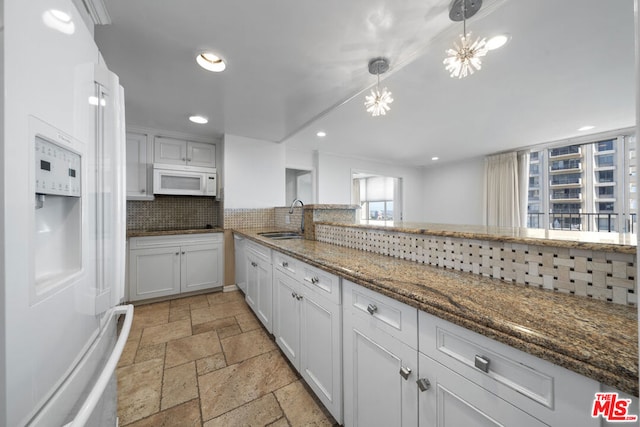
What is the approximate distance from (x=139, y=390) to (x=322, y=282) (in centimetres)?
141

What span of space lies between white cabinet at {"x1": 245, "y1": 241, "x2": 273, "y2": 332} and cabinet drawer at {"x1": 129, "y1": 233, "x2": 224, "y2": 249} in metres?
0.84

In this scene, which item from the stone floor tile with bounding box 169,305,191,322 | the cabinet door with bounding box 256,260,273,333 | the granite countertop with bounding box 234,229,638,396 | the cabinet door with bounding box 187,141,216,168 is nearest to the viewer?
the granite countertop with bounding box 234,229,638,396

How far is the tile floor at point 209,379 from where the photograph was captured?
1.27 meters

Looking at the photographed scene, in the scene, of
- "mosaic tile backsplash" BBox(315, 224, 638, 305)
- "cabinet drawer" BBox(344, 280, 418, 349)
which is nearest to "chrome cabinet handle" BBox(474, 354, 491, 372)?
"cabinet drawer" BBox(344, 280, 418, 349)

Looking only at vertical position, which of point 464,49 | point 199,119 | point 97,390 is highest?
point 199,119

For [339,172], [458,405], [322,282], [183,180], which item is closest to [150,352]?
[322,282]

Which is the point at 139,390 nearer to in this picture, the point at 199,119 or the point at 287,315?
the point at 287,315

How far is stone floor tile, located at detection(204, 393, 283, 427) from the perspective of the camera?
48.6 inches

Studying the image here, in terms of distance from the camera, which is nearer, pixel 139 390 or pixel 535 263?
pixel 535 263

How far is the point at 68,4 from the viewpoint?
0.64m

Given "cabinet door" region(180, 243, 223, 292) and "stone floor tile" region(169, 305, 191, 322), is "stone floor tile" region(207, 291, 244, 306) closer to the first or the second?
"cabinet door" region(180, 243, 223, 292)

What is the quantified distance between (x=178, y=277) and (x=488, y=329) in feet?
10.6

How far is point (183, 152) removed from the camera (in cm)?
318

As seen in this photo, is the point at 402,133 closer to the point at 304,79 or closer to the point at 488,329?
the point at 304,79
